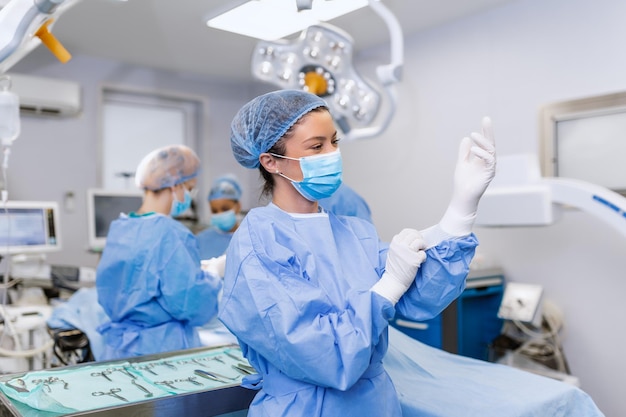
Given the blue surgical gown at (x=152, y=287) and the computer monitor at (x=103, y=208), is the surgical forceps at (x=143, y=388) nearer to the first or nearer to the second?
the blue surgical gown at (x=152, y=287)

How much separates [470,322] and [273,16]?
1895mm

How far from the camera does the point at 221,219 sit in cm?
316

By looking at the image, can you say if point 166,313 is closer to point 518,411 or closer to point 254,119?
point 254,119

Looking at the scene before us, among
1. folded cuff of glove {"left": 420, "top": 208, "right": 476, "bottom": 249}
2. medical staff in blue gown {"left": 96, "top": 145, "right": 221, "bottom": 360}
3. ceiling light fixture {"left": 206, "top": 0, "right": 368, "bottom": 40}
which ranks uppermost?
ceiling light fixture {"left": 206, "top": 0, "right": 368, "bottom": 40}

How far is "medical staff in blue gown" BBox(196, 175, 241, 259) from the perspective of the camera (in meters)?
3.17

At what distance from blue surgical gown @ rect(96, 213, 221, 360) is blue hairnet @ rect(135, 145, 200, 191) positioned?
0.16 m

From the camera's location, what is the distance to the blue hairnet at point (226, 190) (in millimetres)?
3346

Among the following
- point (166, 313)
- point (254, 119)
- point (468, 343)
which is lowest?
point (468, 343)

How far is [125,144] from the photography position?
4406 millimetres

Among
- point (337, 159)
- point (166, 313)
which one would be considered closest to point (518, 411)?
point (337, 159)

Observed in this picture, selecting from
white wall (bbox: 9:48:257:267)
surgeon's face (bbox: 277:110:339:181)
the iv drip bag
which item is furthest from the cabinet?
the iv drip bag

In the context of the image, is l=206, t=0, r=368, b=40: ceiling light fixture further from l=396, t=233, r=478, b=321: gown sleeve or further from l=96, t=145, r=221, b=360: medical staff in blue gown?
l=396, t=233, r=478, b=321: gown sleeve

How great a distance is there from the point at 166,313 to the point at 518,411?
1174mm

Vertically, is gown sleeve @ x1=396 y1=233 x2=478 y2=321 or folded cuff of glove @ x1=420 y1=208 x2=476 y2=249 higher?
folded cuff of glove @ x1=420 y1=208 x2=476 y2=249
